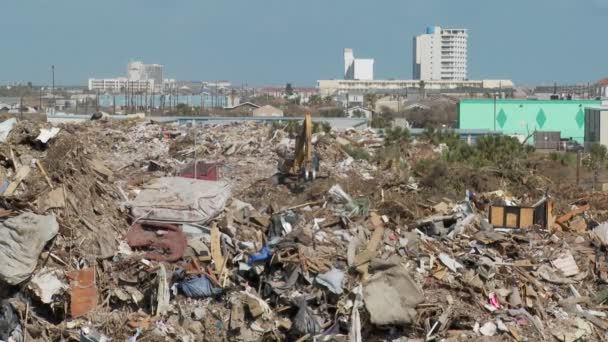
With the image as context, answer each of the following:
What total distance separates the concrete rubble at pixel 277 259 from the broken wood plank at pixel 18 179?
0.02 metres

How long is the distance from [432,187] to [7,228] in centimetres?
648

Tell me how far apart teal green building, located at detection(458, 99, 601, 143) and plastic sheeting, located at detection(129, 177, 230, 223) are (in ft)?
82.9

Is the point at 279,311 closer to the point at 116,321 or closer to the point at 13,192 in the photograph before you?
the point at 116,321

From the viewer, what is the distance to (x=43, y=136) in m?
11.9

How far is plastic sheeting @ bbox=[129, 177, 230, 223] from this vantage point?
11.0 meters

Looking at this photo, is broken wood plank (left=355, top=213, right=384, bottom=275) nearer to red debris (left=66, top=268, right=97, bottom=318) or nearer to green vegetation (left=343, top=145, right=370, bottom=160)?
red debris (left=66, top=268, right=97, bottom=318)

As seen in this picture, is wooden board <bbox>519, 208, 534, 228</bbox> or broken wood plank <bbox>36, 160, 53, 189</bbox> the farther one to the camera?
wooden board <bbox>519, 208, 534, 228</bbox>

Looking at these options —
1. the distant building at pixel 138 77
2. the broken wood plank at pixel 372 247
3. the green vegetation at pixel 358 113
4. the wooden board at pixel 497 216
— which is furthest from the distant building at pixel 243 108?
the distant building at pixel 138 77

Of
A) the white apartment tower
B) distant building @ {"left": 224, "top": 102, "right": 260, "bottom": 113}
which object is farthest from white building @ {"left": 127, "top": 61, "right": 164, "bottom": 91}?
distant building @ {"left": 224, "top": 102, "right": 260, "bottom": 113}

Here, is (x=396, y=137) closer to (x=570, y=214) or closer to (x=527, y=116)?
(x=570, y=214)

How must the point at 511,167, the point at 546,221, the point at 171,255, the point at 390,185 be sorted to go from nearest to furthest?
1. the point at 171,255
2. the point at 546,221
3. the point at 390,185
4. the point at 511,167

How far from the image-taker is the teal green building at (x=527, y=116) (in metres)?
35.4

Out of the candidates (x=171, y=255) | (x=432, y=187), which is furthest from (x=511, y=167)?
(x=171, y=255)

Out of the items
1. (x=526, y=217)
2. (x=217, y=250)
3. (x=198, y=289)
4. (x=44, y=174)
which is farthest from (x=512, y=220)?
(x=44, y=174)
